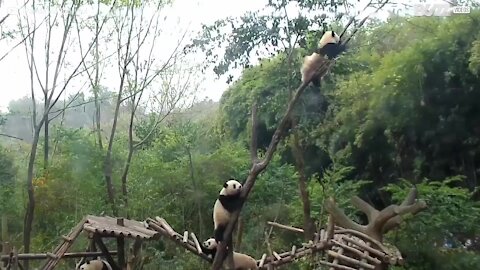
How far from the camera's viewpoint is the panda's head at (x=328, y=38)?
4553mm

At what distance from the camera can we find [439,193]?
506 cm

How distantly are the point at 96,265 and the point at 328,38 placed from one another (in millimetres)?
2430

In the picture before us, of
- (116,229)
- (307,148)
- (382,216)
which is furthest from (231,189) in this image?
(307,148)

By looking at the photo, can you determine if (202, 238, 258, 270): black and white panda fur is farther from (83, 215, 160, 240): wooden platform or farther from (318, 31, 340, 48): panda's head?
(318, 31, 340, 48): panda's head

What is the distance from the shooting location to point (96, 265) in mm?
4551

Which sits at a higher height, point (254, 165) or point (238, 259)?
point (254, 165)

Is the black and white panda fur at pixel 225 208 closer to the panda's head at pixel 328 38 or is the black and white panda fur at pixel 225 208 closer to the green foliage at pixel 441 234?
the panda's head at pixel 328 38

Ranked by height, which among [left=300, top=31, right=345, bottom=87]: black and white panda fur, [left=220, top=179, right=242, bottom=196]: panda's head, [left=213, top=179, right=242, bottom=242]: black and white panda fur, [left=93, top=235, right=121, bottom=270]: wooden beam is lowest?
[left=93, top=235, right=121, bottom=270]: wooden beam

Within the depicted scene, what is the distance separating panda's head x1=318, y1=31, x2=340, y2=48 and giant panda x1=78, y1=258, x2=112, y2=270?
2.31 meters

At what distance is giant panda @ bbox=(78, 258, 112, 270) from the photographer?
4512 millimetres

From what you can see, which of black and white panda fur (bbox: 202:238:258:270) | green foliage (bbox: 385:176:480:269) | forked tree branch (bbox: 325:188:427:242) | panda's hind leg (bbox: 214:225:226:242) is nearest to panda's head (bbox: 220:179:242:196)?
panda's hind leg (bbox: 214:225:226:242)

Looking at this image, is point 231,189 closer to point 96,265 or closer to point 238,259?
point 238,259

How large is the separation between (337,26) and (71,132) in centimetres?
334

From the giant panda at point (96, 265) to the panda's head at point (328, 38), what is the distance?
7.57ft
